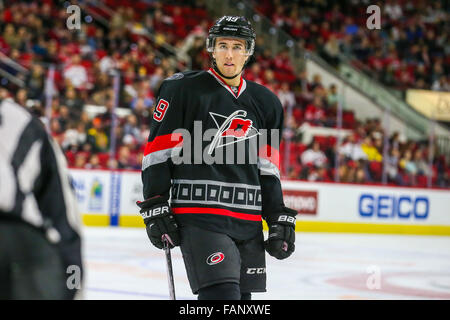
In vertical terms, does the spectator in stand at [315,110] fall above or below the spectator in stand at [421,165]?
above

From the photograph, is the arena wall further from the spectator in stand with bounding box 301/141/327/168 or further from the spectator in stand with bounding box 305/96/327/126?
the spectator in stand with bounding box 305/96/327/126

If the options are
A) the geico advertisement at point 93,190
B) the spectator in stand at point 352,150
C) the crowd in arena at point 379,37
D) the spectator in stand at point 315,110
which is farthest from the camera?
the crowd in arena at point 379,37

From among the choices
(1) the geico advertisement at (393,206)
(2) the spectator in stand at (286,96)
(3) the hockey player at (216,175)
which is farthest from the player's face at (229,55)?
(2) the spectator in stand at (286,96)

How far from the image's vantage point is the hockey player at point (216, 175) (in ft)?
8.74

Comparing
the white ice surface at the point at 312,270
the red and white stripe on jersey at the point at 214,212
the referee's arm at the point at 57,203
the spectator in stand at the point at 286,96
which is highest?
the spectator in stand at the point at 286,96

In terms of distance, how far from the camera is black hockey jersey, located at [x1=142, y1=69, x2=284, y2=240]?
272 cm

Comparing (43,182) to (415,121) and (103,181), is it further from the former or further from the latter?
(415,121)

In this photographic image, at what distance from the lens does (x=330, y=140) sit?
11.4 metres

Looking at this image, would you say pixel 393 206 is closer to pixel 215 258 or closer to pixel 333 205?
pixel 333 205

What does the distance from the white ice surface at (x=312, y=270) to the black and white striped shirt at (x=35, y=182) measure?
2.45 meters

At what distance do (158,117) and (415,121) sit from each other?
1277 centimetres

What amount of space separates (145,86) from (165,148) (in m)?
8.07

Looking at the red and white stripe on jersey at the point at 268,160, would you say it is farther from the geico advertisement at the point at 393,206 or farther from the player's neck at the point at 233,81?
the geico advertisement at the point at 393,206
